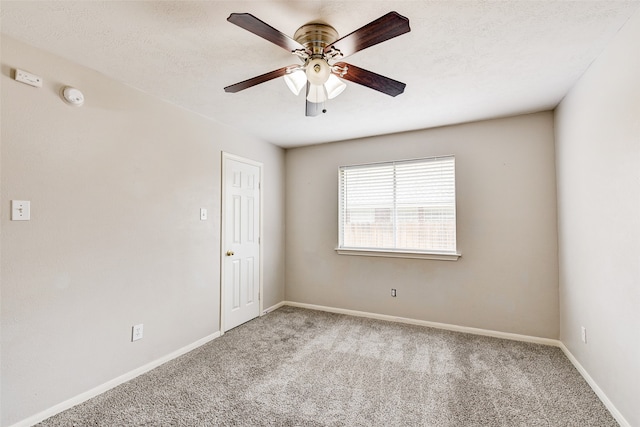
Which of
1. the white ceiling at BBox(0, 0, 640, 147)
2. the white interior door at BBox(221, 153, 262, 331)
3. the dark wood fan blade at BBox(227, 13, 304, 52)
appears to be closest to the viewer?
the dark wood fan blade at BBox(227, 13, 304, 52)

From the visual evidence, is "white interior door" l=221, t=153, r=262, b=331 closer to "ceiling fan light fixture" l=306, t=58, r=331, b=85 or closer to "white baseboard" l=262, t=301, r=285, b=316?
"white baseboard" l=262, t=301, r=285, b=316

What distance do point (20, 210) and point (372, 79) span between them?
2.33 metres

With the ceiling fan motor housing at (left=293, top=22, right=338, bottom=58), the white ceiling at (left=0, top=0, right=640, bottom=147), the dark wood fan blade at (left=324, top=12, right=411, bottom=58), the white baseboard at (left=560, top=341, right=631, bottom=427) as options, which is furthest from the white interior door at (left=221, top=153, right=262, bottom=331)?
the white baseboard at (left=560, top=341, right=631, bottom=427)

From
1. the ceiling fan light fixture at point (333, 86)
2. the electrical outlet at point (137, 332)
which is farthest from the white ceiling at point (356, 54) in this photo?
the electrical outlet at point (137, 332)

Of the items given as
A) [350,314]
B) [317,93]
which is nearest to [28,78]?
[317,93]

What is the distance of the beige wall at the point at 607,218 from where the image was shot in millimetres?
1724

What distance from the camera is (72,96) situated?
6.88 feet

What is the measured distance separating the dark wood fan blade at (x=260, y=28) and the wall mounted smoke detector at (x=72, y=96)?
1610 mm

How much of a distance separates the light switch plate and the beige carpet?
52.3 inches

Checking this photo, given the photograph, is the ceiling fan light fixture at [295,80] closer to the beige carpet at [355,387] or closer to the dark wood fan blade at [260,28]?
the dark wood fan blade at [260,28]

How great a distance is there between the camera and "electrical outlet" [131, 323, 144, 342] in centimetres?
250

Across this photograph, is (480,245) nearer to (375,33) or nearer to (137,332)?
(375,33)

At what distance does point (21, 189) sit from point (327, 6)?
217cm

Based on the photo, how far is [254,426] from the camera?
1.88 m
